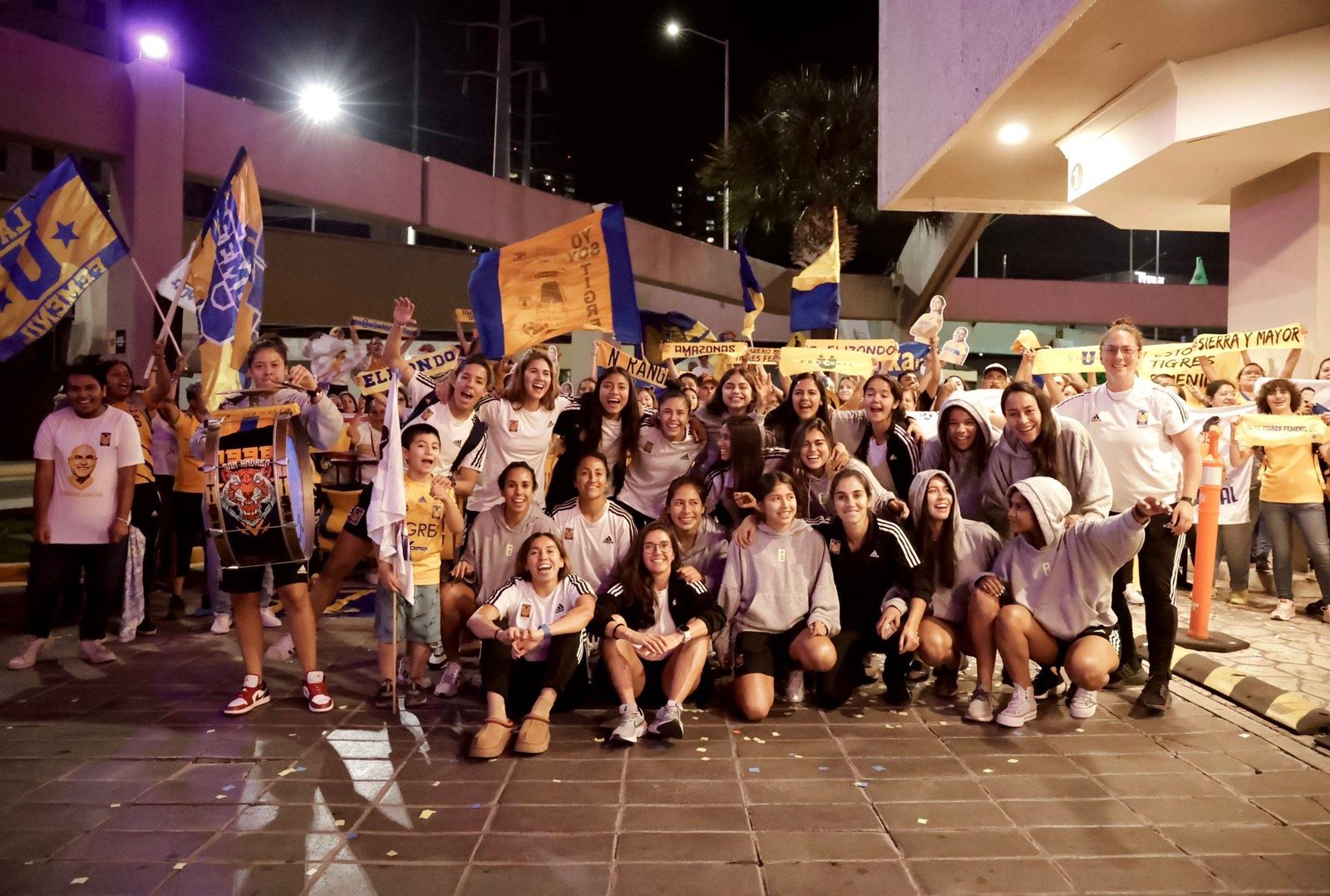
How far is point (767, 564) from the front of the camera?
18.4 ft

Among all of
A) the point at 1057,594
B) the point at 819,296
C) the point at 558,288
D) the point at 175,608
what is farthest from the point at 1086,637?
the point at 175,608

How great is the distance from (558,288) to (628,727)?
3574mm

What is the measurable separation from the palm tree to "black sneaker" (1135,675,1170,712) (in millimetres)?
15719

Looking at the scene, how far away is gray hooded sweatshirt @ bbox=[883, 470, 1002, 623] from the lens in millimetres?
5602

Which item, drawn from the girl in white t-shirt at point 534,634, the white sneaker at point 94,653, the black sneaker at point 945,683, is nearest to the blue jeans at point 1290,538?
the black sneaker at point 945,683

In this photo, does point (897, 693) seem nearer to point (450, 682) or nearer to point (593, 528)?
point (593, 528)

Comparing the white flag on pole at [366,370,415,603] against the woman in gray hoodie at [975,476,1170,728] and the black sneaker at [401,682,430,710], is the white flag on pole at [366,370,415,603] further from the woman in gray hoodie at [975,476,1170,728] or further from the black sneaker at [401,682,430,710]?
the woman in gray hoodie at [975,476,1170,728]

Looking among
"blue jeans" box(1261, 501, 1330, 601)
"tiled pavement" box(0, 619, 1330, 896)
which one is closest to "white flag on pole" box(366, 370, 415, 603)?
"tiled pavement" box(0, 619, 1330, 896)

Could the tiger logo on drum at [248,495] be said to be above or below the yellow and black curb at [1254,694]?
above

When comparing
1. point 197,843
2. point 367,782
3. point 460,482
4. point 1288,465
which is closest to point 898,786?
point 367,782

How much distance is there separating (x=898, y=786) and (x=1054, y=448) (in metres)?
2.37

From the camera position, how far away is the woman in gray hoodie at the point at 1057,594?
5160 millimetres

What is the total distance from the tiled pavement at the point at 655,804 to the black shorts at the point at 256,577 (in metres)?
0.70

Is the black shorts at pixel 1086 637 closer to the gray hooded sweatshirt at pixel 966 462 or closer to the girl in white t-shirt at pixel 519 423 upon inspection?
the gray hooded sweatshirt at pixel 966 462
